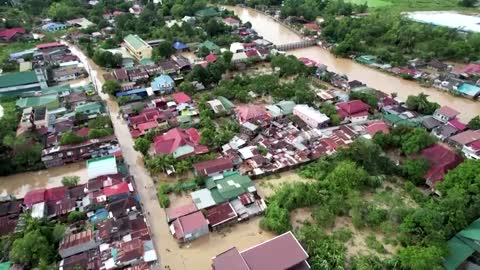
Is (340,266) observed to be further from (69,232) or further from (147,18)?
(147,18)

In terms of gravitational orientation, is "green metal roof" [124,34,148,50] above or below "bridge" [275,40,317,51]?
above

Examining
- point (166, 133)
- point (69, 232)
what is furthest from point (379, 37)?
point (69, 232)

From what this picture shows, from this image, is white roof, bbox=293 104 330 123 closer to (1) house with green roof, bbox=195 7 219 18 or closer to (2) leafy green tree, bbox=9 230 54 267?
(2) leafy green tree, bbox=9 230 54 267

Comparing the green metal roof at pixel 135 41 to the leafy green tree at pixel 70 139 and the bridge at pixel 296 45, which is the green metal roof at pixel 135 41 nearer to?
the bridge at pixel 296 45

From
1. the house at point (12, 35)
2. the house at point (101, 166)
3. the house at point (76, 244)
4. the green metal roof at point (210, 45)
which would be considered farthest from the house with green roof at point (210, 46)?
the house at point (76, 244)

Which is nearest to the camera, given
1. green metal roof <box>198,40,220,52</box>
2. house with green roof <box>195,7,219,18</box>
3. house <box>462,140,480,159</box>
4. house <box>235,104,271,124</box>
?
house <box>462,140,480,159</box>

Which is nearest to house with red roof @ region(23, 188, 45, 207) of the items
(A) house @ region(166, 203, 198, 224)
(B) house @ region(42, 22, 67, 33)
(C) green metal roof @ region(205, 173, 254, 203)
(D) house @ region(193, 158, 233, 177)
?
(A) house @ region(166, 203, 198, 224)

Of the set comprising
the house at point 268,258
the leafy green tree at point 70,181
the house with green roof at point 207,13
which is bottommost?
the leafy green tree at point 70,181
